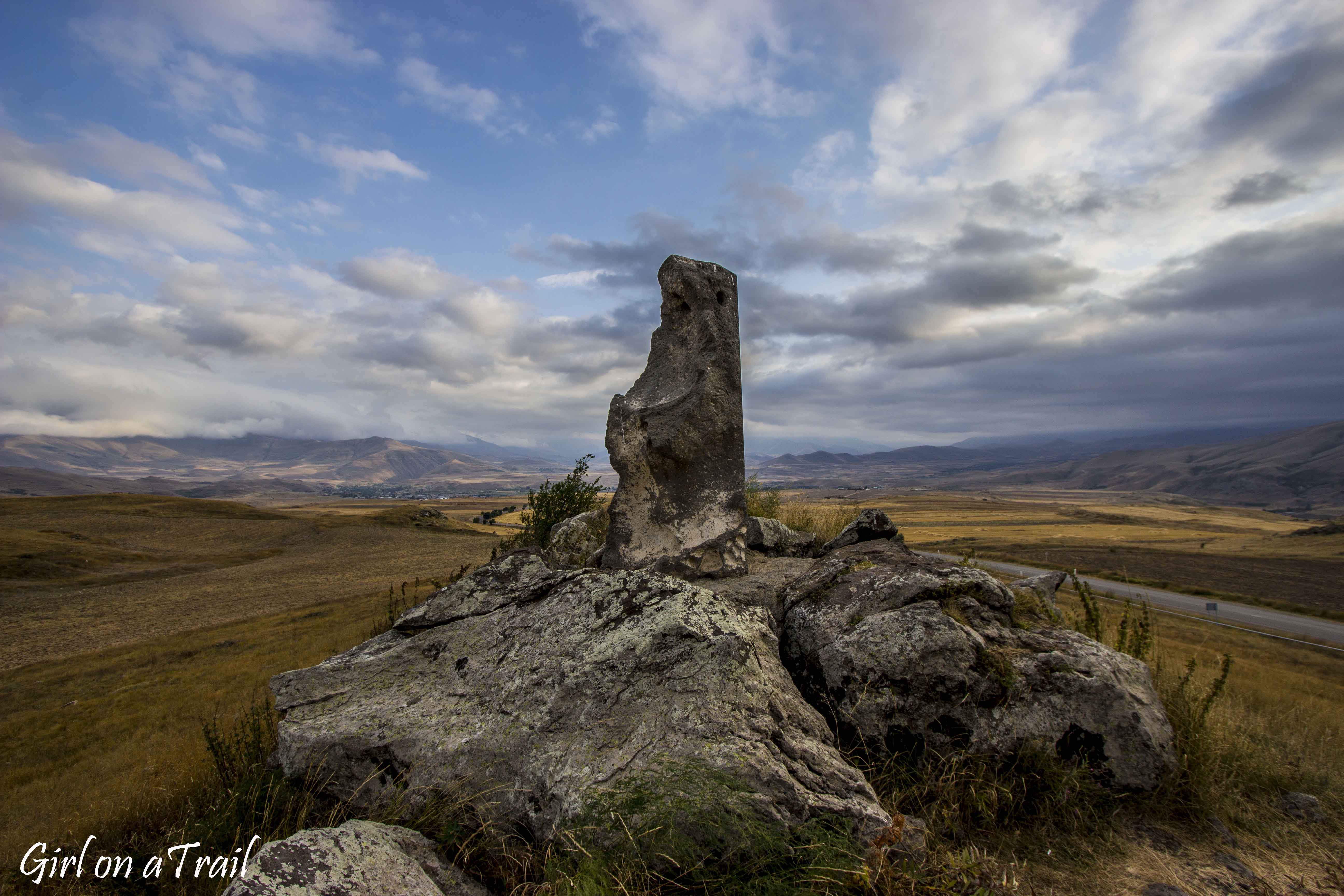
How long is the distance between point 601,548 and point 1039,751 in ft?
22.1

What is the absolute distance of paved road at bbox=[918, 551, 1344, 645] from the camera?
35625mm

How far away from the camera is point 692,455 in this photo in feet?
29.7

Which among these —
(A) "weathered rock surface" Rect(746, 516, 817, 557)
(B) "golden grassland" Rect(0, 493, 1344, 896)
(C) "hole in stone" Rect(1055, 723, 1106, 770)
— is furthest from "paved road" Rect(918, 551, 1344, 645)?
(C) "hole in stone" Rect(1055, 723, 1106, 770)

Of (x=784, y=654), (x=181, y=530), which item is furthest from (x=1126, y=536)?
(x=181, y=530)

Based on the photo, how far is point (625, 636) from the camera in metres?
5.19

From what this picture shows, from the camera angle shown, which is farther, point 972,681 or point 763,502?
point 763,502

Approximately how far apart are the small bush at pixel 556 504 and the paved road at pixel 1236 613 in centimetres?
2175

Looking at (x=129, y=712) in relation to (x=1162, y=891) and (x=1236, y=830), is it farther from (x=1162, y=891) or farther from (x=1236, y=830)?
(x=1236, y=830)

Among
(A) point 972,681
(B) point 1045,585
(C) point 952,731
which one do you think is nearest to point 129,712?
(C) point 952,731

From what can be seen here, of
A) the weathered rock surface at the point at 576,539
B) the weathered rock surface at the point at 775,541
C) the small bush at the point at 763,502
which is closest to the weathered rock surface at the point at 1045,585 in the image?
the weathered rock surface at the point at 775,541

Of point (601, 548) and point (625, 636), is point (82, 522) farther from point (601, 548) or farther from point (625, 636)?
point (625, 636)

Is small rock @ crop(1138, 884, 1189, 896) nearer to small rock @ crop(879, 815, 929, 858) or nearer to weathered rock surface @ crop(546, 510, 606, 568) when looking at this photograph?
small rock @ crop(879, 815, 929, 858)

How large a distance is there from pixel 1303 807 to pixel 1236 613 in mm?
50281

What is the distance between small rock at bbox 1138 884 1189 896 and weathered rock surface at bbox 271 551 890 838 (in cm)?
181
